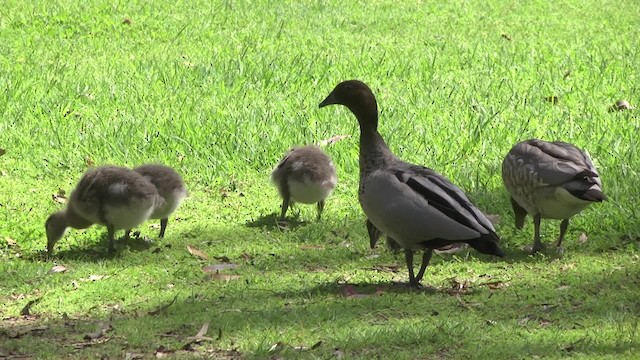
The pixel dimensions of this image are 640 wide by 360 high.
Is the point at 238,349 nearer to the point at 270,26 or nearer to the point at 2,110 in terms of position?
the point at 2,110

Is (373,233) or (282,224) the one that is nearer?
(373,233)

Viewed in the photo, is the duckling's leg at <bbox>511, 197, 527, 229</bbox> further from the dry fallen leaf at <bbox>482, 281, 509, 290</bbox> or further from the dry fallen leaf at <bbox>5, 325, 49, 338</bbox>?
the dry fallen leaf at <bbox>5, 325, 49, 338</bbox>

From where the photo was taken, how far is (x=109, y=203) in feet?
26.2

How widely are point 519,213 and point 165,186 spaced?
269 cm

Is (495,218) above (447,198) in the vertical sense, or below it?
below

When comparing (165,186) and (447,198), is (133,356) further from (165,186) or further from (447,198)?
(165,186)

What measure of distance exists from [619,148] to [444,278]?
311 centimetres

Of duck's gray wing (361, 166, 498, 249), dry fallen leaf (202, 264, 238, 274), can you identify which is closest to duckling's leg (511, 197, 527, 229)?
duck's gray wing (361, 166, 498, 249)

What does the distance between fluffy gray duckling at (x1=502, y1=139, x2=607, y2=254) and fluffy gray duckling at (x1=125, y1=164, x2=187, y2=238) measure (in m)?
2.46

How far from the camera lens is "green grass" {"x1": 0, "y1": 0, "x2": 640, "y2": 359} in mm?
6355

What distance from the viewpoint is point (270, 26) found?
14664 mm

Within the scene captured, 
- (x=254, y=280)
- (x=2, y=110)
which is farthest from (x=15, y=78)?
(x=254, y=280)

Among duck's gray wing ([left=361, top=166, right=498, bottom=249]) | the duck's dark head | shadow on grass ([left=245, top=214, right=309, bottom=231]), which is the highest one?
the duck's dark head

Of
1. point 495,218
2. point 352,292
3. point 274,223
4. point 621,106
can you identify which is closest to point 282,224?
point 274,223
